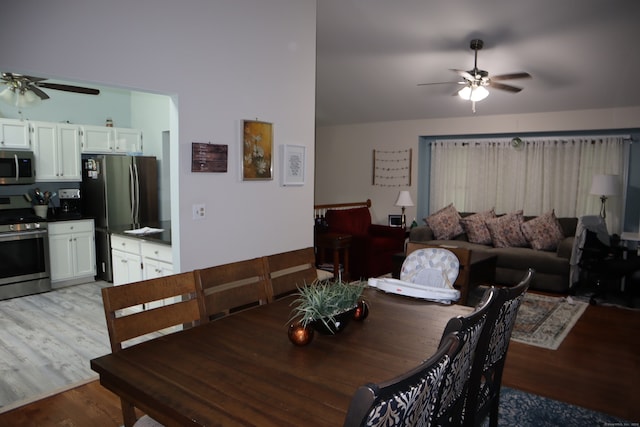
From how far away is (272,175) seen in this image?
3.66m

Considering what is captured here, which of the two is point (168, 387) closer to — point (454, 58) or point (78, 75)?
point (78, 75)

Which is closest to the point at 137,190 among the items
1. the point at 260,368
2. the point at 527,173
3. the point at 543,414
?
the point at 260,368

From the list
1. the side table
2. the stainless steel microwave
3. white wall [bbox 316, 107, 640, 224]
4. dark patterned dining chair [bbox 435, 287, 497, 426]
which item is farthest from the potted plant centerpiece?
white wall [bbox 316, 107, 640, 224]

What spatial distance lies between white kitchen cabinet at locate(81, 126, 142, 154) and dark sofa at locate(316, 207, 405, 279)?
114 inches

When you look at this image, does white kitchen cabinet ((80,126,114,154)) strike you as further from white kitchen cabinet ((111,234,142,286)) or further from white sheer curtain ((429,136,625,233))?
white sheer curtain ((429,136,625,233))

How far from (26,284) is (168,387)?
4.66 meters

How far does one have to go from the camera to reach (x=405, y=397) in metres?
0.88

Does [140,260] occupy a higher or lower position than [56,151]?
lower

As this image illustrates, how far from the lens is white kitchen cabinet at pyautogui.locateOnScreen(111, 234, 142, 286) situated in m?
3.99

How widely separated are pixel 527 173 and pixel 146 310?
6168 mm

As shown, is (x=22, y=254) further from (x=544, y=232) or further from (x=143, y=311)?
(x=544, y=232)

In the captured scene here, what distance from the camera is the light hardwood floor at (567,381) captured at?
2615 millimetres

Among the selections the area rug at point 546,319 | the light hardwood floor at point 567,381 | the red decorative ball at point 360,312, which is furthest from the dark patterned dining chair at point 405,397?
the area rug at point 546,319

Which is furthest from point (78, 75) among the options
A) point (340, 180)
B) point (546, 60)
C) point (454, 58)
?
point (340, 180)
